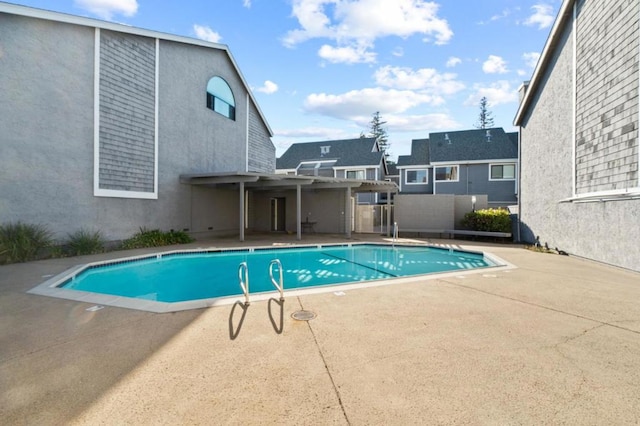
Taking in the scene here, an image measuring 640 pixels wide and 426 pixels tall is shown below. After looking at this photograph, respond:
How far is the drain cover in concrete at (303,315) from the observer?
13.5ft

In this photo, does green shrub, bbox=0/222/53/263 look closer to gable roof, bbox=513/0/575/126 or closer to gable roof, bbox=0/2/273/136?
gable roof, bbox=0/2/273/136

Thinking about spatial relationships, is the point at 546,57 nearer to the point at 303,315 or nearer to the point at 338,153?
the point at 303,315

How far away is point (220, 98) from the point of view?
1612 cm

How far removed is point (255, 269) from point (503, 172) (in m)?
21.4

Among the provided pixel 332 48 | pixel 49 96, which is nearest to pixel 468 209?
pixel 332 48

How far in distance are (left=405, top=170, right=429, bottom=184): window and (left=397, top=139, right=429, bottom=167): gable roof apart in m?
0.66

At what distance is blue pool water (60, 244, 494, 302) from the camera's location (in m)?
7.02

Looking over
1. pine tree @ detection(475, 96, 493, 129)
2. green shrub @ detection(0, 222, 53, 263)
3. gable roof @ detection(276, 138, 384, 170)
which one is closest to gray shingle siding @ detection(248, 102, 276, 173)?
gable roof @ detection(276, 138, 384, 170)

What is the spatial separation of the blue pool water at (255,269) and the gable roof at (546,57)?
7.13 metres

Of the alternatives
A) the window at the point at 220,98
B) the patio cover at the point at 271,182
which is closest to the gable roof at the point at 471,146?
the patio cover at the point at 271,182

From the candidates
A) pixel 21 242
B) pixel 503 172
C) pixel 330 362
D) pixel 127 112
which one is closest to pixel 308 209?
pixel 127 112

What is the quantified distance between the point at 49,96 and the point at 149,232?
17.0 ft

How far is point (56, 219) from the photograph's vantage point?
367 inches

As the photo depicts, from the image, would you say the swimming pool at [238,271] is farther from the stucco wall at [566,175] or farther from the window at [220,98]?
the window at [220,98]
